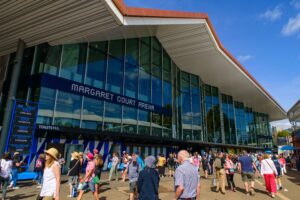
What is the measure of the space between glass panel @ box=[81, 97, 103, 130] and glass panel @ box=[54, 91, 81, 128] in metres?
0.46

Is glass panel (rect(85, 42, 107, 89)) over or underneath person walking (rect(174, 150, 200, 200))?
over

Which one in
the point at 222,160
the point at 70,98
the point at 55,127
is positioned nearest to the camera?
the point at 222,160

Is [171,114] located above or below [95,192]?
above

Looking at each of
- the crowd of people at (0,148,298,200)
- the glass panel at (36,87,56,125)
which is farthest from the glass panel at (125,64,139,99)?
the crowd of people at (0,148,298,200)

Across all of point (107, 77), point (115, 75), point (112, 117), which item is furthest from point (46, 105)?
point (115, 75)

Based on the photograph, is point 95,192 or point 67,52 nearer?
point 95,192

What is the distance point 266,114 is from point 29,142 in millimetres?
46213

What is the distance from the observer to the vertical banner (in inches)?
427

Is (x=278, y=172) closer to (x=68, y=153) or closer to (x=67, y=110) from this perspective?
(x=68, y=153)

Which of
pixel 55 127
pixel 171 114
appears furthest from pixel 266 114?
pixel 55 127

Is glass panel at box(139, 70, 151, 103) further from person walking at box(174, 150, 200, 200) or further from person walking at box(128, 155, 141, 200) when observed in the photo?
person walking at box(174, 150, 200, 200)

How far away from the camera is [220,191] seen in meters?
9.86

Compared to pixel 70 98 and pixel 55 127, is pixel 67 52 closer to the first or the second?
pixel 70 98

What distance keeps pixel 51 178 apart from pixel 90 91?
12068 mm
